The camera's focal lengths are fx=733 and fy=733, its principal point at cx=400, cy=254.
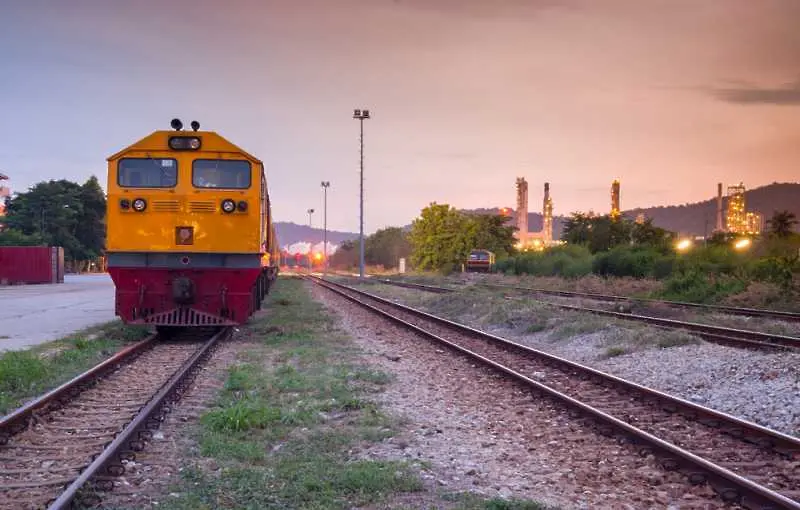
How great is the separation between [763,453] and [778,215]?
8080 cm

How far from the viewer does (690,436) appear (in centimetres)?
701

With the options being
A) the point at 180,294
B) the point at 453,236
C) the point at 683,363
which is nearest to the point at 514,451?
the point at 683,363

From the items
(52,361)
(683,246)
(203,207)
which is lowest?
(52,361)

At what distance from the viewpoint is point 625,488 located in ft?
18.0

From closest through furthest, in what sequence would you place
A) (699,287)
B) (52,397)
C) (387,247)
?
(52,397) → (699,287) → (387,247)

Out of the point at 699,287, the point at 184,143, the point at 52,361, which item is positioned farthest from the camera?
the point at 699,287

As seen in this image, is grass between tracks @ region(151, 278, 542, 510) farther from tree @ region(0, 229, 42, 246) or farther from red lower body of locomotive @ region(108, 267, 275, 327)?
tree @ region(0, 229, 42, 246)

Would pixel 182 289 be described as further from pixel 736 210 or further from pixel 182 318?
pixel 736 210

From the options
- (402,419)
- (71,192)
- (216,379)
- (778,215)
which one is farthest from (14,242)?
(778,215)

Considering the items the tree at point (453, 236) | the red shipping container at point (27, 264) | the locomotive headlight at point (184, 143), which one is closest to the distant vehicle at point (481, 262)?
the tree at point (453, 236)

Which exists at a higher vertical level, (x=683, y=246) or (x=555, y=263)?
(x=683, y=246)

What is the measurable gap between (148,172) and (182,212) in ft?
3.56

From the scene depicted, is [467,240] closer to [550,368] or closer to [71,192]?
[71,192]

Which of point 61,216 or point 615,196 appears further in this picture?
point 615,196
